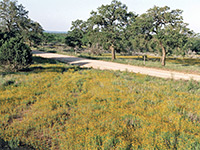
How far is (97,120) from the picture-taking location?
5762 millimetres

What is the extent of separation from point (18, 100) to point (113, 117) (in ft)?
18.1

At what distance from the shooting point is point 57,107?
705 centimetres

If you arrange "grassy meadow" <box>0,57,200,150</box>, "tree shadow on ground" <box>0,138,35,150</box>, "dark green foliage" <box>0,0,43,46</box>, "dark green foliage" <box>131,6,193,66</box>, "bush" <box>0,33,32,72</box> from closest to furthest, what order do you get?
1. "tree shadow on ground" <box>0,138,35,150</box>
2. "grassy meadow" <box>0,57,200,150</box>
3. "bush" <box>0,33,32,72</box>
4. "dark green foliage" <box>131,6,193,66</box>
5. "dark green foliage" <box>0,0,43,46</box>

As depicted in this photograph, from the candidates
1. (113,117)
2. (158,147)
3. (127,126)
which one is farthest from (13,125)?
(158,147)

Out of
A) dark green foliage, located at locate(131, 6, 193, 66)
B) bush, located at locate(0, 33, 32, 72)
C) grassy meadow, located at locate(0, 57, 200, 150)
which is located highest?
dark green foliage, located at locate(131, 6, 193, 66)

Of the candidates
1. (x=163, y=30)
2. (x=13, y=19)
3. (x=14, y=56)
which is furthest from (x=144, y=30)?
(x=13, y=19)

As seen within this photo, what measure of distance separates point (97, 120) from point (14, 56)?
38.0 ft

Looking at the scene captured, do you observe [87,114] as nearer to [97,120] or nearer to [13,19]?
[97,120]

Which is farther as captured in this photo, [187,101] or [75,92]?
[75,92]

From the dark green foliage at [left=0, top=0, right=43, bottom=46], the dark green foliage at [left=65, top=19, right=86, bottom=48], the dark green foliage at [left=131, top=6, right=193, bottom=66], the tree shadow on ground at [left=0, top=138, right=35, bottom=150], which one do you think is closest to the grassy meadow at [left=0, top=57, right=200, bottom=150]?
the tree shadow on ground at [left=0, top=138, right=35, bottom=150]

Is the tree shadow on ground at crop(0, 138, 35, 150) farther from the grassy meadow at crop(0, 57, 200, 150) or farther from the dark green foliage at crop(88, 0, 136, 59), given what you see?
the dark green foliage at crop(88, 0, 136, 59)

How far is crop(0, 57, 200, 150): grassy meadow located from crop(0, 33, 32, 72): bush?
187 inches

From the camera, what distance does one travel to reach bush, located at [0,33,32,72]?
1306 centimetres

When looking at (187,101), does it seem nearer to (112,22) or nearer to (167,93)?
(167,93)
